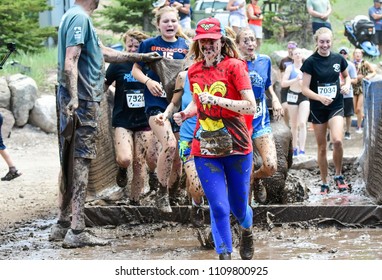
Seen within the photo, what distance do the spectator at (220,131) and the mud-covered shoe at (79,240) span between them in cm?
173

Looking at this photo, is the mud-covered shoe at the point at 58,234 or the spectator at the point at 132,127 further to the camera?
the spectator at the point at 132,127

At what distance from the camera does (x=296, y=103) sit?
16219 mm

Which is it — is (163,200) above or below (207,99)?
below

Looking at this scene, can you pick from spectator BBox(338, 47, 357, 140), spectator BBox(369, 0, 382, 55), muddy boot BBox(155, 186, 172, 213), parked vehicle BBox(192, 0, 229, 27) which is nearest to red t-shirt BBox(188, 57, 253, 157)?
muddy boot BBox(155, 186, 172, 213)

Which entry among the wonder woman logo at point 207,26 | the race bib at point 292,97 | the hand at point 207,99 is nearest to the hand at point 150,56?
the wonder woman logo at point 207,26

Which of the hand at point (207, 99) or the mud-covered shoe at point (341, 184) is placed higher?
the hand at point (207, 99)

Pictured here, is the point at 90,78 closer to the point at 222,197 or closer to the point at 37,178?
the point at 222,197

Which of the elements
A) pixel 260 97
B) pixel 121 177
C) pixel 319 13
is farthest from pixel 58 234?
pixel 319 13

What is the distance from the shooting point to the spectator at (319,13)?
67.4 feet

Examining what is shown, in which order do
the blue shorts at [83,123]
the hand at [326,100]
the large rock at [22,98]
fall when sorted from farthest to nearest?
the large rock at [22,98] < the hand at [326,100] < the blue shorts at [83,123]

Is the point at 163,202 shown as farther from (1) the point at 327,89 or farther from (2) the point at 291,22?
(2) the point at 291,22

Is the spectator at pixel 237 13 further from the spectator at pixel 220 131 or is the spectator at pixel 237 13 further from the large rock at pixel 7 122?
the spectator at pixel 220 131

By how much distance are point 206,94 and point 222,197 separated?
75cm

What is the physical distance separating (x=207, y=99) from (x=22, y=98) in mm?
11210
